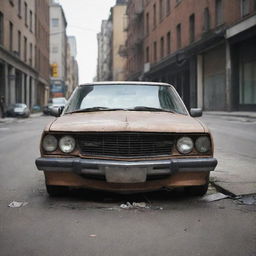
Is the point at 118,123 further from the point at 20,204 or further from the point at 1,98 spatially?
the point at 1,98

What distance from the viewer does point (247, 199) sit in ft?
15.0

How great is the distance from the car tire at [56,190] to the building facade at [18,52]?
25.7 metres

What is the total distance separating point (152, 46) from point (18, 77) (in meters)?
14.7

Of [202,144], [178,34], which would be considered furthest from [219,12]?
[202,144]

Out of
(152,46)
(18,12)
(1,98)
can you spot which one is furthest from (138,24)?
(1,98)

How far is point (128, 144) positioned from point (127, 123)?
9.7 inches

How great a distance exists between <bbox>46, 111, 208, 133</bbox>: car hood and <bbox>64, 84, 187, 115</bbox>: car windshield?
387 mm

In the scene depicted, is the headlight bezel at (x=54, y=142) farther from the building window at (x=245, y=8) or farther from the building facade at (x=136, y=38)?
the building facade at (x=136, y=38)

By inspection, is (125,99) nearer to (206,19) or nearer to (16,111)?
(206,19)

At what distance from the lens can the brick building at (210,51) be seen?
23.6 m

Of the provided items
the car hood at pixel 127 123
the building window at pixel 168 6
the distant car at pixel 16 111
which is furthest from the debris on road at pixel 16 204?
the building window at pixel 168 6

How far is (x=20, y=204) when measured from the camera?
443 cm

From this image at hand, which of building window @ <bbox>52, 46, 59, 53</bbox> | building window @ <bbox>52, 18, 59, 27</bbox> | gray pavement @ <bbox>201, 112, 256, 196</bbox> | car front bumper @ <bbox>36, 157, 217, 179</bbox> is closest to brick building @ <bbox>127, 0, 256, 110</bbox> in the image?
gray pavement @ <bbox>201, 112, 256, 196</bbox>

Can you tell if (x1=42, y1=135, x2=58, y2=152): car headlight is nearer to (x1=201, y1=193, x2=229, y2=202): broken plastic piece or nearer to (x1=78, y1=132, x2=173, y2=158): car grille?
(x1=78, y1=132, x2=173, y2=158): car grille
